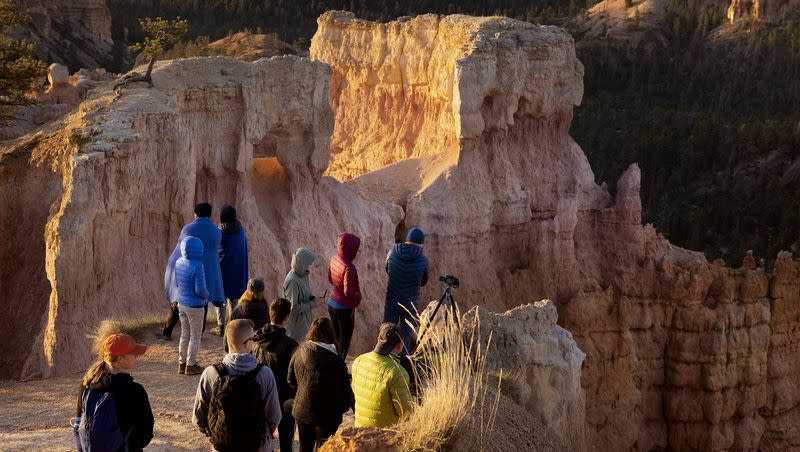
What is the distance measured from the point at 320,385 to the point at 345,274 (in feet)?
10.5

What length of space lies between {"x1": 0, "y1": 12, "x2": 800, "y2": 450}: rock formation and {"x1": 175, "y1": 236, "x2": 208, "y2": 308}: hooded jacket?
12.6ft

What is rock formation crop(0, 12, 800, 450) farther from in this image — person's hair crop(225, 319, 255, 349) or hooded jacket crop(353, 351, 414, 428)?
person's hair crop(225, 319, 255, 349)

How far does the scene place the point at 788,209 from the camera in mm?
40375

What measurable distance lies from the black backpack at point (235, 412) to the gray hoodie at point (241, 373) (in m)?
0.04

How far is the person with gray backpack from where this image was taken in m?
7.30

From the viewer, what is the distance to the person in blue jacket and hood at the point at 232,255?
39.7 feet

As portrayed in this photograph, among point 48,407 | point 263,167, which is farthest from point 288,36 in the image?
point 48,407

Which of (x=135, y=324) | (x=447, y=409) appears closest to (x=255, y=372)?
(x=447, y=409)

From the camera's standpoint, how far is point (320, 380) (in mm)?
7930

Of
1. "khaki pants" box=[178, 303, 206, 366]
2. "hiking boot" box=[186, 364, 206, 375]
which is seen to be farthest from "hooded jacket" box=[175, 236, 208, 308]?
"hiking boot" box=[186, 364, 206, 375]

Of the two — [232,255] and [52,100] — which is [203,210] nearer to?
[232,255]

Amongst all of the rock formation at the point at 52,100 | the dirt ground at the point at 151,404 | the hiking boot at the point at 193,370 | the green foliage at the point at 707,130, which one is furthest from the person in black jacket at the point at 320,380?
the green foliage at the point at 707,130

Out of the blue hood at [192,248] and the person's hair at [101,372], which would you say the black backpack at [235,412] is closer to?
the person's hair at [101,372]

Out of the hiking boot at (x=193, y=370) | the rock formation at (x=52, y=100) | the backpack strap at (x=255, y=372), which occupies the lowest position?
the hiking boot at (x=193, y=370)
